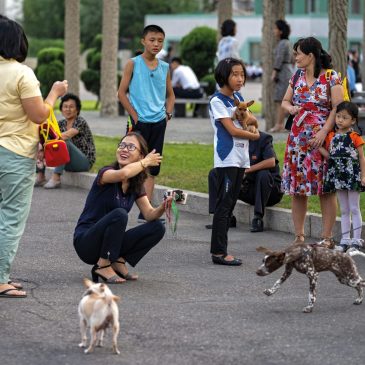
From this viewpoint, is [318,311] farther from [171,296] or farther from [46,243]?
[46,243]

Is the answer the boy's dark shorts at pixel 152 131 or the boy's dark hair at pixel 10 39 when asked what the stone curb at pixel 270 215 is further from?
the boy's dark hair at pixel 10 39

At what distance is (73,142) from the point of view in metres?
15.6

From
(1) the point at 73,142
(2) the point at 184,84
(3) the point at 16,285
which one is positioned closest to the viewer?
(3) the point at 16,285

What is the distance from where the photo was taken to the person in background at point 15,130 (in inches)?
318

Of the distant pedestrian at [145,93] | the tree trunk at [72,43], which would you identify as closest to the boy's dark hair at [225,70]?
A: the distant pedestrian at [145,93]

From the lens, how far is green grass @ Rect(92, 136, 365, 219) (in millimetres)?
13904

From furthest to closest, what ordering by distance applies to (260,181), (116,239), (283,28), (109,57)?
(109,57) < (283,28) < (260,181) < (116,239)

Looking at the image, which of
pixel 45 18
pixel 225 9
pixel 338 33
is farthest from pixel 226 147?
pixel 45 18

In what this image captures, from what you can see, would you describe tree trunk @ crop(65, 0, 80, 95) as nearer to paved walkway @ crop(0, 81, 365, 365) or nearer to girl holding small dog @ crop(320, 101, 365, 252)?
paved walkway @ crop(0, 81, 365, 365)

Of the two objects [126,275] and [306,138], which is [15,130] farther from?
[306,138]

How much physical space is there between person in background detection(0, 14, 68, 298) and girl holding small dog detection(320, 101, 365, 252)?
2.96m

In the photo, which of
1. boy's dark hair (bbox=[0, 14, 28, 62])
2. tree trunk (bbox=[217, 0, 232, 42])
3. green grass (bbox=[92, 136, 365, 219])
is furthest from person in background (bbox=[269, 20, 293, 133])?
boy's dark hair (bbox=[0, 14, 28, 62])

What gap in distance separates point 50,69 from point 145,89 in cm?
2252

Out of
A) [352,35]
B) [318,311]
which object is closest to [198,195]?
[318,311]
